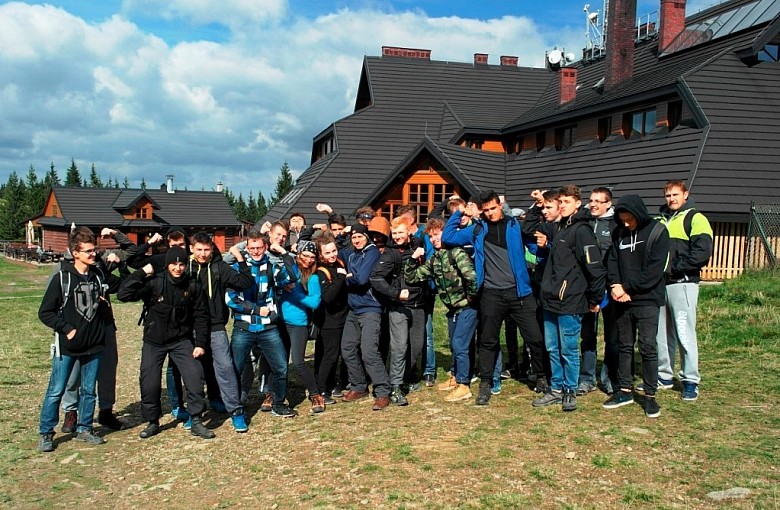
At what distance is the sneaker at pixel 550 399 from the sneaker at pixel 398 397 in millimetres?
1385

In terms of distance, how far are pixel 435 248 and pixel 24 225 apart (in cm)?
7770

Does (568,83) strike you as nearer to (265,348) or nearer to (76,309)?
(265,348)

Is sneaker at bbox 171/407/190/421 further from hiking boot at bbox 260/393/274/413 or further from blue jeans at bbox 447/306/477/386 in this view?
blue jeans at bbox 447/306/477/386

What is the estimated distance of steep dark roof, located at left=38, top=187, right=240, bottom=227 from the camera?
54250 mm

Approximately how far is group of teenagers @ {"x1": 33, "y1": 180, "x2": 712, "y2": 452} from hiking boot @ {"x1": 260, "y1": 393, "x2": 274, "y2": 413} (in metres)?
0.02

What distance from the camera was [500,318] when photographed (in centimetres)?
667

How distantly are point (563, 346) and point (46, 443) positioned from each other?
512cm

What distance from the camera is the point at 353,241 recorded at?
7078 mm

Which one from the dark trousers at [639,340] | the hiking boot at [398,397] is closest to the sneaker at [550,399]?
the dark trousers at [639,340]

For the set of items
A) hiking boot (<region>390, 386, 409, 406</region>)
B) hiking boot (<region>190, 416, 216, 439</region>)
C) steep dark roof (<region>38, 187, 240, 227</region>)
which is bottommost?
hiking boot (<region>190, 416, 216, 439</region>)

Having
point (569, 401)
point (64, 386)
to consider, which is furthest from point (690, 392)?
point (64, 386)

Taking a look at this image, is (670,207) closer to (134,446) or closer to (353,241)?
(353,241)

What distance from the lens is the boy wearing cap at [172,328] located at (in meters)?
6.27

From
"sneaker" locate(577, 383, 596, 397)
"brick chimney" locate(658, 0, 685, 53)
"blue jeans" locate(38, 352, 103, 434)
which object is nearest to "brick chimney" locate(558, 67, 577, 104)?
"brick chimney" locate(658, 0, 685, 53)
